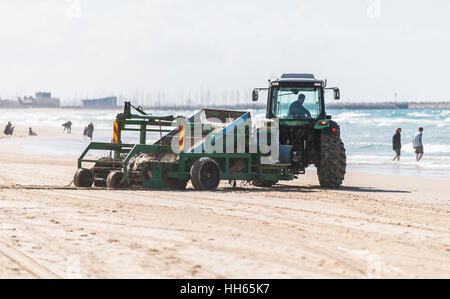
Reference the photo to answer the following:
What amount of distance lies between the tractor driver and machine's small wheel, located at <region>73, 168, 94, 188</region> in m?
4.23

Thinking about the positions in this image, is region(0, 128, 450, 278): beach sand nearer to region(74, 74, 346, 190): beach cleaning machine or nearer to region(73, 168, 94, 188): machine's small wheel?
region(74, 74, 346, 190): beach cleaning machine

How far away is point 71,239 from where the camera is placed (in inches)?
283

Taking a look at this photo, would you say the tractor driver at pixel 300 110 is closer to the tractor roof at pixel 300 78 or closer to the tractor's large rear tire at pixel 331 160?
the tractor roof at pixel 300 78

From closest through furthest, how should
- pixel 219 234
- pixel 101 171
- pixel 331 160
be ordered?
pixel 219 234, pixel 101 171, pixel 331 160

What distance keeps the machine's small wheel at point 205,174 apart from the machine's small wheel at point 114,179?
4.31ft

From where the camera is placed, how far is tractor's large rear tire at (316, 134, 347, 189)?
14.4 meters

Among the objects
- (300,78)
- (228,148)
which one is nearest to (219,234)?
(228,148)

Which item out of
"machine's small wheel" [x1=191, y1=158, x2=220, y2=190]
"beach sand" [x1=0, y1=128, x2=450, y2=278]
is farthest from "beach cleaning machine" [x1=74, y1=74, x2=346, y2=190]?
"beach sand" [x1=0, y1=128, x2=450, y2=278]

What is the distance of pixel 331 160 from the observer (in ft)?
47.3

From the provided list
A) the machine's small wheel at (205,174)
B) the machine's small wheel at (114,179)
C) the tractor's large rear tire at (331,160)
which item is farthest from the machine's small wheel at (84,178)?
the tractor's large rear tire at (331,160)

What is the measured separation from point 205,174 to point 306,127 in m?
2.71

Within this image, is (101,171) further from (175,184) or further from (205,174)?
(205,174)

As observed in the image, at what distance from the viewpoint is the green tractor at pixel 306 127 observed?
47.2 feet

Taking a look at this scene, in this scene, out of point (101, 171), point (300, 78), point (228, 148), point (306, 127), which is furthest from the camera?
point (300, 78)
